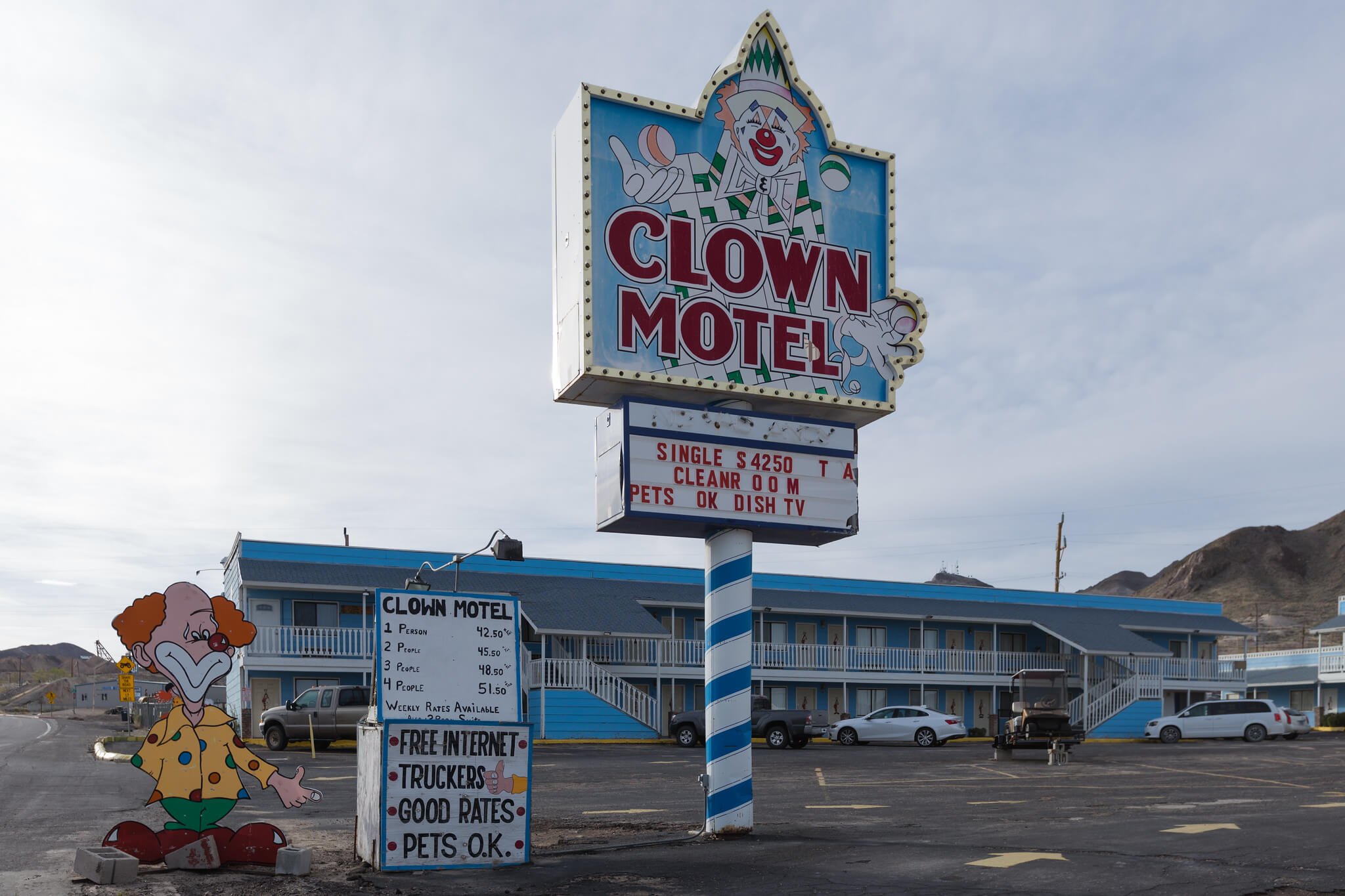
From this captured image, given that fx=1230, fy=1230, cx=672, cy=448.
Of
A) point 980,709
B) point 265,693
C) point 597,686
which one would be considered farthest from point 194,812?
point 980,709

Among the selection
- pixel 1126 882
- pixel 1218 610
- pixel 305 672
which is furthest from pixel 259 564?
pixel 1218 610

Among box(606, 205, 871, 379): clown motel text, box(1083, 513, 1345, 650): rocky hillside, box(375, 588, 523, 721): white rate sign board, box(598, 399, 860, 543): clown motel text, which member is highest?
box(606, 205, 871, 379): clown motel text

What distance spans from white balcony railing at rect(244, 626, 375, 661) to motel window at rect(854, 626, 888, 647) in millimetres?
18022

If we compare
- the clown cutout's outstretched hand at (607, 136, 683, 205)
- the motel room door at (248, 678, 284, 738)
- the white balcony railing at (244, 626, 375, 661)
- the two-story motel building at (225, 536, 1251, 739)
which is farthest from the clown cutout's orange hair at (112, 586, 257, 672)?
the motel room door at (248, 678, 284, 738)

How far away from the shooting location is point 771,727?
3338cm

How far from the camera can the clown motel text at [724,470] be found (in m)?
13.0

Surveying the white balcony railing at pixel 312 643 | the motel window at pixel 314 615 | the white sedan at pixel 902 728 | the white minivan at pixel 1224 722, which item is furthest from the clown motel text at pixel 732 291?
the white minivan at pixel 1224 722

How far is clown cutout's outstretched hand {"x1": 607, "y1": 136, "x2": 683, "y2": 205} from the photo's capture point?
1329 cm

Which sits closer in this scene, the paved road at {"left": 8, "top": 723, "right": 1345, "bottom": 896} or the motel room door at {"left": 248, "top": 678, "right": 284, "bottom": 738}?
the paved road at {"left": 8, "top": 723, "right": 1345, "bottom": 896}

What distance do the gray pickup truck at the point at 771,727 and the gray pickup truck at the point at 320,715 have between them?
8.88 meters

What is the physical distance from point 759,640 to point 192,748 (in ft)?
110

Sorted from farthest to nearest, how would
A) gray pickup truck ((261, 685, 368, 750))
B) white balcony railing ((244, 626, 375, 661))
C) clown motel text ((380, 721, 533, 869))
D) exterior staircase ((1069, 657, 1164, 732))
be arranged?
exterior staircase ((1069, 657, 1164, 732)) → white balcony railing ((244, 626, 375, 661)) → gray pickup truck ((261, 685, 368, 750)) → clown motel text ((380, 721, 533, 869))

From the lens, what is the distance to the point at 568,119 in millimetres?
Result: 13422

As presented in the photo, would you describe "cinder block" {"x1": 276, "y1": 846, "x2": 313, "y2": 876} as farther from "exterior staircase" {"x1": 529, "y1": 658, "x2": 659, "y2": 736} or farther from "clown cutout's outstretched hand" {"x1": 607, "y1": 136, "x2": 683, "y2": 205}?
"exterior staircase" {"x1": 529, "y1": 658, "x2": 659, "y2": 736}
